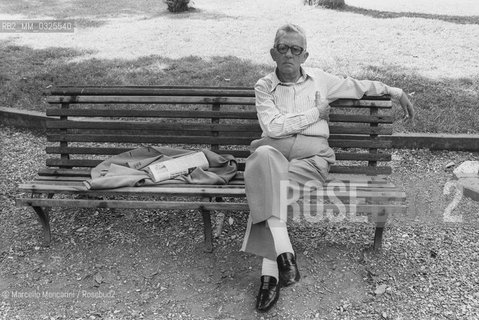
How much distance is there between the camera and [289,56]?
12.6ft

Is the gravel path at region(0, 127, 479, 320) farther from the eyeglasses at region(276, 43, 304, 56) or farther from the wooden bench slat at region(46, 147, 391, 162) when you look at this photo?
the eyeglasses at region(276, 43, 304, 56)

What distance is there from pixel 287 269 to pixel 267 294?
0.68ft

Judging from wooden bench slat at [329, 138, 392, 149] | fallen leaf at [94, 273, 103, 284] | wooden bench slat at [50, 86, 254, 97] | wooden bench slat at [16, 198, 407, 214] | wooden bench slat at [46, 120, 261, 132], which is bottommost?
fallen leaf at [94, 273, 103, 284]

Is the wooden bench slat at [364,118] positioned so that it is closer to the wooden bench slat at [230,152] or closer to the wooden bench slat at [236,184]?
the wooden bench slat at [230,152]

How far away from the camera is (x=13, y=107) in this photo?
6.36 m

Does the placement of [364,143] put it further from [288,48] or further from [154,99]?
[154,99]

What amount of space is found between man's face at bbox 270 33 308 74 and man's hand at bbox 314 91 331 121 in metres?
0.25

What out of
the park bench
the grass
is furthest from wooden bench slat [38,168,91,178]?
the grass

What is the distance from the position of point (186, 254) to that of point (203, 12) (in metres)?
7.80

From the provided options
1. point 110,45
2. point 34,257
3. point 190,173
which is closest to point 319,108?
point 190,173
